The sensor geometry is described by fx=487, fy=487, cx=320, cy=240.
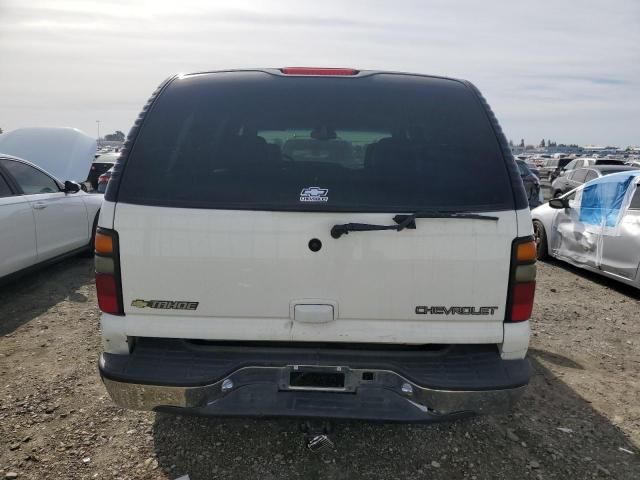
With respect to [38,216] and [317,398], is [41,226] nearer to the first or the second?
[38,216]

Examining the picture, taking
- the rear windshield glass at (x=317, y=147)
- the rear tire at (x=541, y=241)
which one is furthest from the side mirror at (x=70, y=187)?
the rear tire at (x=541, y=241)

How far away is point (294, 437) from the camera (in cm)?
289

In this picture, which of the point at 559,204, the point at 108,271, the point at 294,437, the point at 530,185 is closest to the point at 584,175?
the point at 530,185

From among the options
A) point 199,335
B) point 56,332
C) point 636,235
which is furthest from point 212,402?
point 636,235

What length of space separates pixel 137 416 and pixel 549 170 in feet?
108

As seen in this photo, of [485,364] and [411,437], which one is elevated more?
[485,364]

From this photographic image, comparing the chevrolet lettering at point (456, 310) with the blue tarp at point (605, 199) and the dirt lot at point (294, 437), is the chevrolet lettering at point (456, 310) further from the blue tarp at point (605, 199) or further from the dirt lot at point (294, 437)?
the blue tarp at point (605, 199)

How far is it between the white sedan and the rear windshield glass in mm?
3650

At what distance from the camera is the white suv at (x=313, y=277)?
2.20 meters

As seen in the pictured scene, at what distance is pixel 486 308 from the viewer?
7.40ft

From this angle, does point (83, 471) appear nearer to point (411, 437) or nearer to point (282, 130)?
point (411, 437)

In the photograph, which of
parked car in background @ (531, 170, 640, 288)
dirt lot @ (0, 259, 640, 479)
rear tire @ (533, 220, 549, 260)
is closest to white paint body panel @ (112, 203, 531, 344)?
dirt lot @ (0, 259, 640, 479)

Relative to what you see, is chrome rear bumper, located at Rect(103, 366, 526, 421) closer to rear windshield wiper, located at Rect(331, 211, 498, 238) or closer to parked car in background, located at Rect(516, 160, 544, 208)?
rear windshield wiper, located at Rect(331, 211, 498, 238)

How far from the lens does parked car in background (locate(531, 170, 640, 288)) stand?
576 cm
